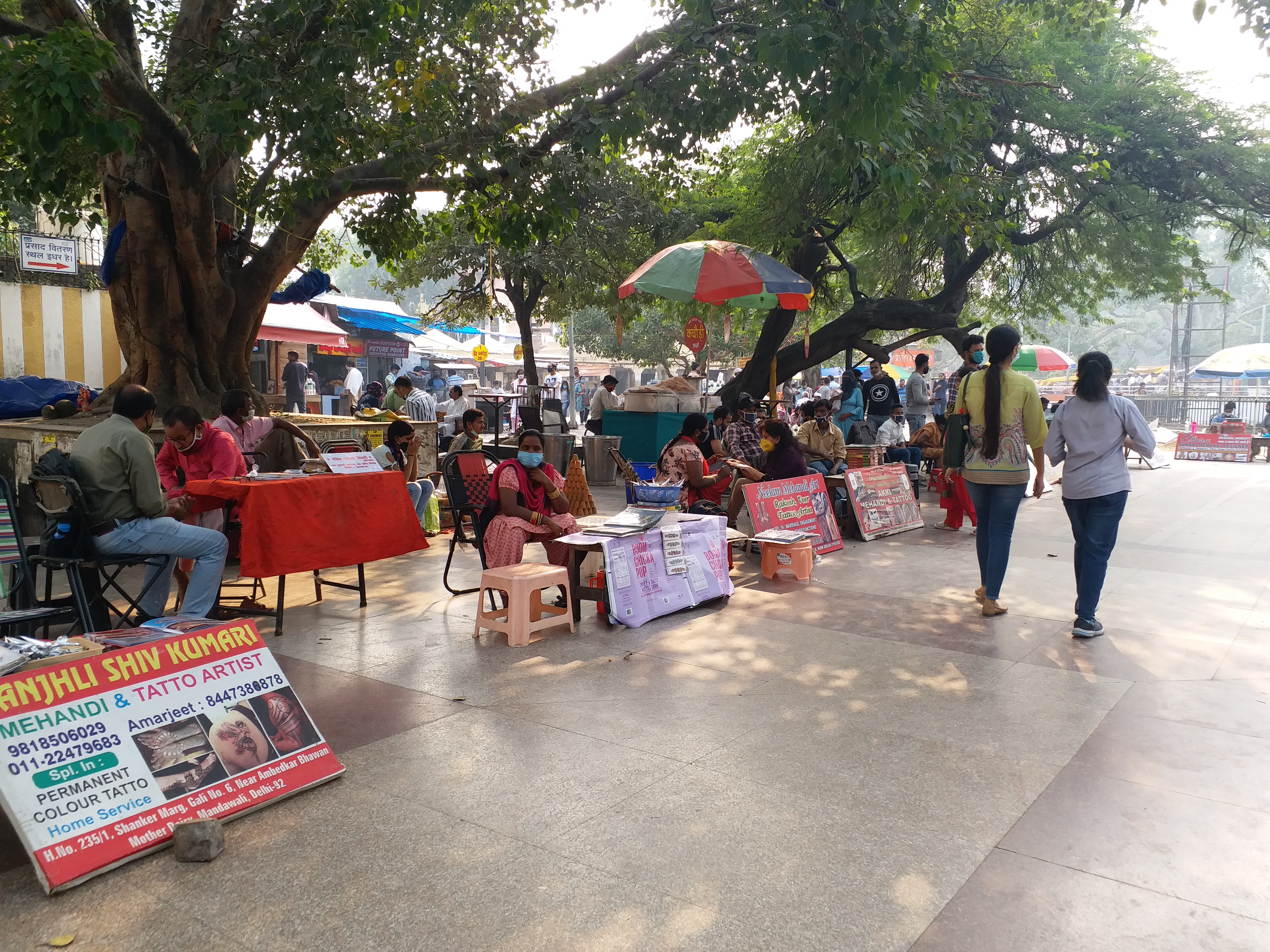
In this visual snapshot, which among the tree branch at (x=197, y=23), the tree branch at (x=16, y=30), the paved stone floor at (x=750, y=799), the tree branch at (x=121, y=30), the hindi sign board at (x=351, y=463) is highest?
the tree branch at (x=197, y=23)

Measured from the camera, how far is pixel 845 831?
3.35 m

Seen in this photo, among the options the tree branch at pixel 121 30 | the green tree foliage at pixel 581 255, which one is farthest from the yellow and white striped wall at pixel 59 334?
the tree branch at pixel 121 30

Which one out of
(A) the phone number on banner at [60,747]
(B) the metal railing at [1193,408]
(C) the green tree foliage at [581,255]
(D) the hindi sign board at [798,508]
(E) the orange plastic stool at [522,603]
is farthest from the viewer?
(B) the metal railing at [1193,408]

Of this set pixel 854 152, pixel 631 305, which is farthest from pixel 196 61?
pixel 631 305

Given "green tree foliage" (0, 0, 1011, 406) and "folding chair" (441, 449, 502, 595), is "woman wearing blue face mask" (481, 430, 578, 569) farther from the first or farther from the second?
"green tree foliage" (0, 0, 1011, 406)

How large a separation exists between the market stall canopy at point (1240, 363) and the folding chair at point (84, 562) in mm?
30103

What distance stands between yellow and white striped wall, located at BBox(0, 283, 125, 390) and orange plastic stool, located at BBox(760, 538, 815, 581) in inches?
569

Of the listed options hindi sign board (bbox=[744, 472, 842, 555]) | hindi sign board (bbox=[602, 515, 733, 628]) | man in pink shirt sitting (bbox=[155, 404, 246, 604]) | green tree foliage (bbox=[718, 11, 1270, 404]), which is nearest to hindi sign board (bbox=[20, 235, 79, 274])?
green tree foliage (bbox=[718, 11, 1270, 404])

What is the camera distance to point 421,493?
9094 millimetres

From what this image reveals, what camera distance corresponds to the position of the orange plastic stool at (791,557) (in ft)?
25.2

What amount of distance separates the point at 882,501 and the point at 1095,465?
4.14 metres

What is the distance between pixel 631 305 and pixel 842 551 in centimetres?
1388

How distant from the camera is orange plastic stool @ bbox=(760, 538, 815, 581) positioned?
25.2ft

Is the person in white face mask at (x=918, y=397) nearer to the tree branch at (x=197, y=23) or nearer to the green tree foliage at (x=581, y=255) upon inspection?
the green tree foliage at (x=581, y=255)
